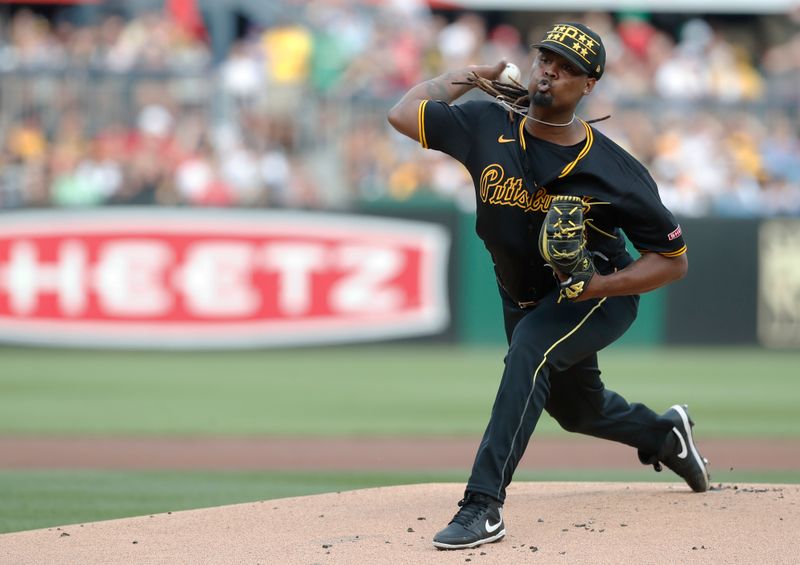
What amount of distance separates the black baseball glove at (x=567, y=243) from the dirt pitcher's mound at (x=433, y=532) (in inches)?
38.8

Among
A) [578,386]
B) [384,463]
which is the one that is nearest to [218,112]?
[384,463]

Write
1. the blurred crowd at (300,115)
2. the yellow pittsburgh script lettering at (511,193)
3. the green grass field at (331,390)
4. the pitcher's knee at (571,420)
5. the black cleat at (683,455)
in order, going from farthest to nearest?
the blurred crowd at (300,115), the green grass field at (331,390), the black cleat at (683,455), the pitcher's knee at (571,420), the yellow pittsburgh script lettering at (511,193)

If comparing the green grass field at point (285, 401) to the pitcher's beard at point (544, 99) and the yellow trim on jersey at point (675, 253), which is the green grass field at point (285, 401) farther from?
the pitcher's beard at point (544, 99)

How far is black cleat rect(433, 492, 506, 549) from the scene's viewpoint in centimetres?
490

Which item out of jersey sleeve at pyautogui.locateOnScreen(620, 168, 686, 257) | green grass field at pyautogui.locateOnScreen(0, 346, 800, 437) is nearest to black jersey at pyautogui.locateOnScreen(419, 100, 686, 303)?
jersey sleeve at pyautogui.locateOnScreen(620, 168, 686, 257)

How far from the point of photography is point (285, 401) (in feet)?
36.1

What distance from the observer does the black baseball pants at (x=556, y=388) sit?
16.8 feet

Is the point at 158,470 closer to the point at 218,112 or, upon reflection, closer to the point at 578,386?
the point at 578,386

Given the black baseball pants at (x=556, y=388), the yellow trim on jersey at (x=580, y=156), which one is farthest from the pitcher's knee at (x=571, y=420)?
the yellow trim on jersey at (x=580, y=156)

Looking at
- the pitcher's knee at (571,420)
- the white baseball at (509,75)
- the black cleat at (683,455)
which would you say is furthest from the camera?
the black cleat at (683,455)

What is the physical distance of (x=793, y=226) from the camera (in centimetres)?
1579

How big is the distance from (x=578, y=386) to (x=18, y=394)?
268 inches

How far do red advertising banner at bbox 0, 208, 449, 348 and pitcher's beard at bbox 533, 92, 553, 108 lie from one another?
32.0 ft

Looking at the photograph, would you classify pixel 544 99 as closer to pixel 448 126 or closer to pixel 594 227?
pixel 448 126
